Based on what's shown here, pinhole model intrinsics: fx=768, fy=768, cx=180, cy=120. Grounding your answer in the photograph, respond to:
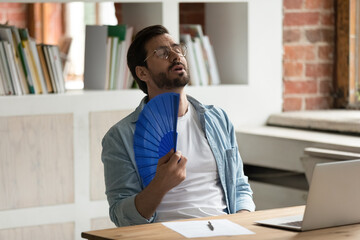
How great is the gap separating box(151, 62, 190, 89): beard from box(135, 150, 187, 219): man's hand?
377 mm

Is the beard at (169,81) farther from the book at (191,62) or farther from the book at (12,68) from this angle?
the book at (191,62)

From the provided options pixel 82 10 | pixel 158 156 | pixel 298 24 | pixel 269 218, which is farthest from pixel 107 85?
pixel 82 10

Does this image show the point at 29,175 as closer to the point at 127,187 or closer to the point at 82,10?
the point at 127,187

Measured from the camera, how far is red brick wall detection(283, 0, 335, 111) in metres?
4.43

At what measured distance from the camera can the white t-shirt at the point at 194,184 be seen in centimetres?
267

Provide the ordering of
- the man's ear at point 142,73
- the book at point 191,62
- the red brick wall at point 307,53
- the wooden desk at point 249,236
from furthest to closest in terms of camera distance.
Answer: the red brick wall at point 307,53 < the book at point 191,62 < the man's ear at point 142,73 < the wooden desk at point 249,236

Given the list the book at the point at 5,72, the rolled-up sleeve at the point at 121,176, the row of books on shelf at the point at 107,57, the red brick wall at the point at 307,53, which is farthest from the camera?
the red brick wall at the point at 307,53

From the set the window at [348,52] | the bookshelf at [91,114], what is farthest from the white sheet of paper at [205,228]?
the window at [348,52]

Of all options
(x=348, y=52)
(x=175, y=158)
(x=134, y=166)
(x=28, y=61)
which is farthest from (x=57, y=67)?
(x=348, y=52)

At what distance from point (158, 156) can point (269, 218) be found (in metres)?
0.42

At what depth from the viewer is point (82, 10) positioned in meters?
7.02

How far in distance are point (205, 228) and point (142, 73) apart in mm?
829

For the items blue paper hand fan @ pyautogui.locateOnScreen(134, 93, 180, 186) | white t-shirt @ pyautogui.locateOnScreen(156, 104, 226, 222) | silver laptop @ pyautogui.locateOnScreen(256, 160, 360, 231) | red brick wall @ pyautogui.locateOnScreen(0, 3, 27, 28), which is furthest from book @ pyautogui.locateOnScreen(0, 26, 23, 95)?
red brick wall @ pyautogui.locateOnScreen(0, 3, 27, 28)

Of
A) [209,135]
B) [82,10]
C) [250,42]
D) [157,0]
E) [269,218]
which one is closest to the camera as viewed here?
[269,218]
